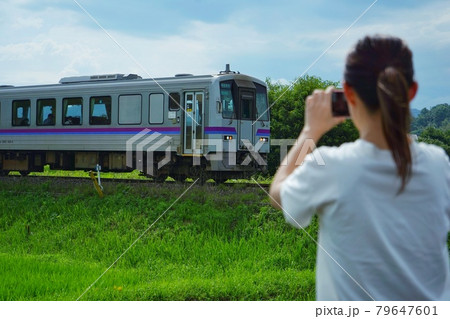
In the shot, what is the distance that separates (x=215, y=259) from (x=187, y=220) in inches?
90.0

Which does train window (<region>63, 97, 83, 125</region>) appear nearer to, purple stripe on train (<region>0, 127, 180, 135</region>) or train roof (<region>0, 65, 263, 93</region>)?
purple stripe on train (<region>0, 127, 180, 135</region>)

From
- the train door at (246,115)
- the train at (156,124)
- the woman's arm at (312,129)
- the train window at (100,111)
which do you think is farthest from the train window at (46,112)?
the woman's arm at (312,129)

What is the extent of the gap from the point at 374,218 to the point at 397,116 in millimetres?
299

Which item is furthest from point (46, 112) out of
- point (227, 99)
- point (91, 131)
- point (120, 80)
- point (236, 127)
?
point (236, 127)

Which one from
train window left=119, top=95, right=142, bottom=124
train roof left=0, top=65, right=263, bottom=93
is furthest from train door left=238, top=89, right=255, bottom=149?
train window left=119, top=95, right=142, bottom=124

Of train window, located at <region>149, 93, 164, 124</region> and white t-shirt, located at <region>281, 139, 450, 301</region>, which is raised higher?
train window, located at <region>149, 93, 164, 124</region>

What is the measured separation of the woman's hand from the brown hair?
0.31 ft

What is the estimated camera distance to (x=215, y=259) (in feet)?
30.3

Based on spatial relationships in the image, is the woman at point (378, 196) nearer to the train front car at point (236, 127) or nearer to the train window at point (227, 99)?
the train front car at point (236, 127)

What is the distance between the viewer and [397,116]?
5.57 feet

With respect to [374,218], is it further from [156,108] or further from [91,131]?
[91,131]

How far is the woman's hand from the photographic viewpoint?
1855 millimetres

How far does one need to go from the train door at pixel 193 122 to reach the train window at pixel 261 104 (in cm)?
190

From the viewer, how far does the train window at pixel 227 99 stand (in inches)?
635
